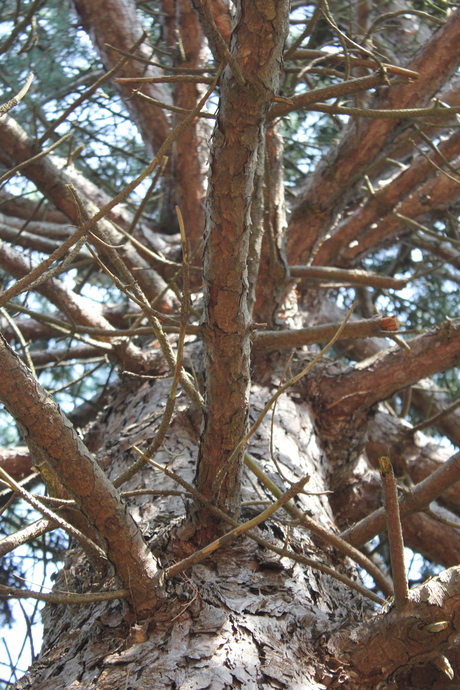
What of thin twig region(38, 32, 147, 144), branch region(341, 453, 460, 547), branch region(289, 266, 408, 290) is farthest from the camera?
branch region(289, 266, 408, 290)

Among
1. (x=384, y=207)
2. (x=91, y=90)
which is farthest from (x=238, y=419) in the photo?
(x=384, y=207)

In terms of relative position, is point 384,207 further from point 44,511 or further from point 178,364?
point 44,511

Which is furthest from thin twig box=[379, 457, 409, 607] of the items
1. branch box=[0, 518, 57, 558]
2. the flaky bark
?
branch box=[0, 518, 57, 558]

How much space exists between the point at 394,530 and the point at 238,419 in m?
0.35

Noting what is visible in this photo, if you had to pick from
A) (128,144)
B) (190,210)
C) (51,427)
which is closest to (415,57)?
(190,210)

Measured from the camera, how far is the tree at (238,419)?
95 cm

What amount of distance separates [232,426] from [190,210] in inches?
65.8

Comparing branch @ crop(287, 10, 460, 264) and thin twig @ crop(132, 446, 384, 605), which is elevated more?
branch @ crop(287, 10, 460, 264)

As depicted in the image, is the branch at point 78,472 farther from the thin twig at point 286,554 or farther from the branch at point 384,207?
the branch at point 384,207

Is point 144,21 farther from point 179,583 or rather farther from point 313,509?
point 179,583

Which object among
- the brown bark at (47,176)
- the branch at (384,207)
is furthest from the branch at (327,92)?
the branch at (384,207)

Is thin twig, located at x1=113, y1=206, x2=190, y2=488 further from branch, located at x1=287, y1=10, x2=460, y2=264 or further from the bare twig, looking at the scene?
branch, located at x1=287, y1=10, x2=460, y2=264

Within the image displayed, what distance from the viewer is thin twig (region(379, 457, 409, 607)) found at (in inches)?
34.6

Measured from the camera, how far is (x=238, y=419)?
111cm
